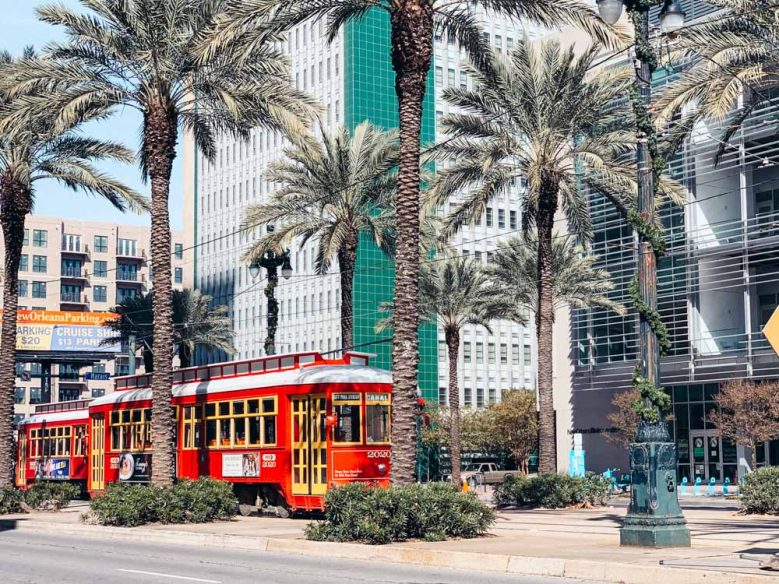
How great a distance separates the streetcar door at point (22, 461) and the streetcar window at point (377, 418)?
24054 mm

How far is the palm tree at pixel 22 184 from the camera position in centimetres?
3450

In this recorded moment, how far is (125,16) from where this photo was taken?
28297mm

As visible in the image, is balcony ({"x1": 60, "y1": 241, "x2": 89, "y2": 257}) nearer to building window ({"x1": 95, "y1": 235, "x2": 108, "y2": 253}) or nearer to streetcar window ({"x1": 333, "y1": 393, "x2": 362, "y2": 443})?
building window ({"x1": 95, "y1": 235, "x2": 108, "y2": 253})

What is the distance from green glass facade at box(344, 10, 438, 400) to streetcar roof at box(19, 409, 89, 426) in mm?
51262

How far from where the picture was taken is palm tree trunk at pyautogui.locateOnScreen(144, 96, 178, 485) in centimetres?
2812

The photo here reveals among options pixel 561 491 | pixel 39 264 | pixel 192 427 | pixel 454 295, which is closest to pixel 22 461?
pixel 192 427

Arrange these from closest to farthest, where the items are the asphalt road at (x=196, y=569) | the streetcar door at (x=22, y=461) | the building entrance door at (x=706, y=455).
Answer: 1. the asphalt road at (x=196, y=569)
2. the streetcar door at (x=22, y=461)
3. the building entrance door at (x=706, y=455)

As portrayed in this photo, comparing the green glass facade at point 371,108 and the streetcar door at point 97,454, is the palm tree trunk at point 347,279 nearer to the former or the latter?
the streetcar door at point 97,454

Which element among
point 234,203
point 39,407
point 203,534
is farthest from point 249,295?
point 203,534

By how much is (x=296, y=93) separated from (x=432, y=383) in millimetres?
76779

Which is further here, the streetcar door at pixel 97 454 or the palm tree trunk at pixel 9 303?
the streetcar door at pixel 97 454

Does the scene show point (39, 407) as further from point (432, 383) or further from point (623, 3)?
point (432, 383)

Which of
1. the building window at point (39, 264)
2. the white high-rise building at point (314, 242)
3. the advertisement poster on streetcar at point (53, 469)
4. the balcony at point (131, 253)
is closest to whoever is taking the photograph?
the advertisement poster on streetcar at point (53, 469)

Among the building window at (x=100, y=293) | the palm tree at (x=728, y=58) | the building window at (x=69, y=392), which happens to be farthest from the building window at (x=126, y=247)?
the palm tree at (x=728, y=58)
